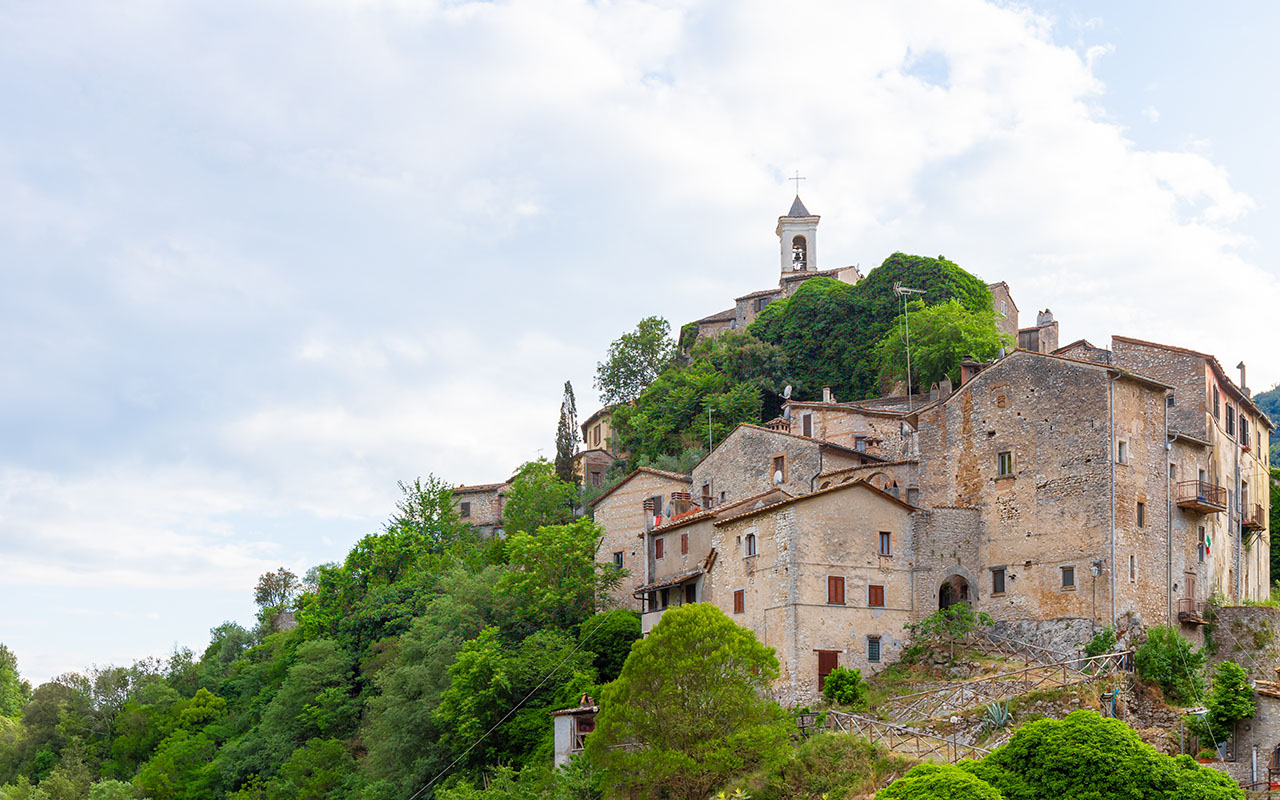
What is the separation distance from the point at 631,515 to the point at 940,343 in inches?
737

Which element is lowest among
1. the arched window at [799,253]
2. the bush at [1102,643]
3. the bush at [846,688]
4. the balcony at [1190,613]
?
the bush at [846,688]

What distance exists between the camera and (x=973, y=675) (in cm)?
4397

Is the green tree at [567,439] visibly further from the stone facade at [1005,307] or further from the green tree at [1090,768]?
A: the green tree at [1090,768]

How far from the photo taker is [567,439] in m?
80.1

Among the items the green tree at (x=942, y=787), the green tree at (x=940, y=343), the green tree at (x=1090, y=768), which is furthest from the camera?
the green tree at (x=940, y=343)

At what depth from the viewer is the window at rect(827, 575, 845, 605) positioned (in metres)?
46.2

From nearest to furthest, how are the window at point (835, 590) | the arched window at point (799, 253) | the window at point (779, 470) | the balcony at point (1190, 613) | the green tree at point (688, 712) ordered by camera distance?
the green tree at point (688, 712) < the window at point (835, 590) < the balcony at point (1190, 613) < the window at point (779, 470) < the arched window at point (799, 253)

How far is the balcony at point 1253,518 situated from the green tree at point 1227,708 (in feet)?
56.9

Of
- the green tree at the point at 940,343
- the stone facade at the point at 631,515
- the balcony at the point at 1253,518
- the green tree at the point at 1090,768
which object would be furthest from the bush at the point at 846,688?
the green tree at the point at 940,343

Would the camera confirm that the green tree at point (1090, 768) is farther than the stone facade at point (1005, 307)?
No

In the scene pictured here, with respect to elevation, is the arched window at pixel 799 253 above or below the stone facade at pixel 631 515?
above

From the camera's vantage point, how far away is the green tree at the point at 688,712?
1556 inches

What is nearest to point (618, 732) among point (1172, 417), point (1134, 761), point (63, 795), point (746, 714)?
point (746, 714)

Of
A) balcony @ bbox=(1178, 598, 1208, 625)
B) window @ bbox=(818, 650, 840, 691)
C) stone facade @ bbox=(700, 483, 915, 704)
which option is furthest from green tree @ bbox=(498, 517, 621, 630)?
balcony @ bbox=(1178, 598, 1208, 625)
